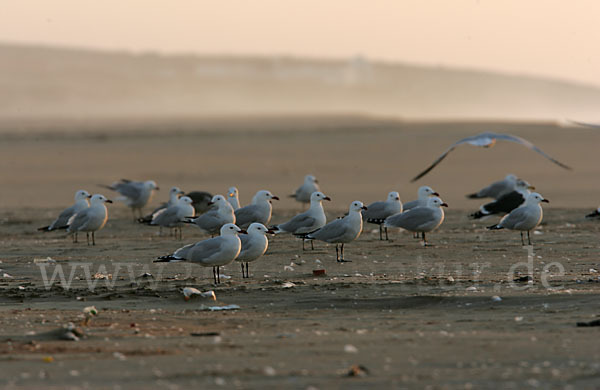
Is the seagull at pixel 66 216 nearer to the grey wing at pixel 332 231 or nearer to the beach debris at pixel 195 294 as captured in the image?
the grey wing at pixel 332 231

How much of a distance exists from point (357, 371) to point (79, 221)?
999 cm

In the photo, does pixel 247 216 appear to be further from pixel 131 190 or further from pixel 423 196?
pixel 131 190

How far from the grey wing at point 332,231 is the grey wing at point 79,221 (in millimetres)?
4128

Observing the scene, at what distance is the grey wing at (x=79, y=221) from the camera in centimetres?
1620

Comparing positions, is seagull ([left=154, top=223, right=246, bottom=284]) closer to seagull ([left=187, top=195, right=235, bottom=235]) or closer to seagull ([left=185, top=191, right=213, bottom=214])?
seagull ([left=187, top=195, right=235, bottom=235])

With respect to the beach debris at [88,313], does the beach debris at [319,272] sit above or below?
above

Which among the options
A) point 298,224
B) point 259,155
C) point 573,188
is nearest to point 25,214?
point 298,224

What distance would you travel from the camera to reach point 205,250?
11.8 m

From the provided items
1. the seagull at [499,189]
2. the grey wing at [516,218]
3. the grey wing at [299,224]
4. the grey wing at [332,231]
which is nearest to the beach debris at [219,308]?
the grey wing at [332,231]

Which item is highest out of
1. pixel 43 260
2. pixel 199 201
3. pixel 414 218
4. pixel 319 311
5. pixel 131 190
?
pixel 131 190

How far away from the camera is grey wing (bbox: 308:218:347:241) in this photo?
45.4 ft

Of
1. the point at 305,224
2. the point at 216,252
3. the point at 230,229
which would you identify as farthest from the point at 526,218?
the point at 216,252

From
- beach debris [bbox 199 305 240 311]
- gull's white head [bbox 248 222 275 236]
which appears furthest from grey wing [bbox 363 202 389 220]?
beach debris [bbox 199 305 240 311]

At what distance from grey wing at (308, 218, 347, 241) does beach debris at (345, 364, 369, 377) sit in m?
6.65
